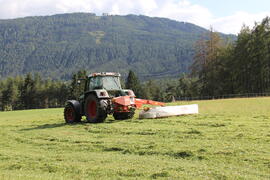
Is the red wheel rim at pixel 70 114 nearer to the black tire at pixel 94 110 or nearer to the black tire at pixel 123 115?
the black tire at pixel 94 110

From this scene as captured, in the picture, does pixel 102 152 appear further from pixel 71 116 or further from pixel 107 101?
pixel 71 116

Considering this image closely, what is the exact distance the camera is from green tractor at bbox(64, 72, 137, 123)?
14.6 meters

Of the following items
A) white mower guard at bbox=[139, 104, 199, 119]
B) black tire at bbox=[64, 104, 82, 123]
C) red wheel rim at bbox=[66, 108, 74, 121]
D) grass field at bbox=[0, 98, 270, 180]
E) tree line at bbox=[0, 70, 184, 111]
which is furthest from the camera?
tree line at bbox=[0, 70, 184, 111]

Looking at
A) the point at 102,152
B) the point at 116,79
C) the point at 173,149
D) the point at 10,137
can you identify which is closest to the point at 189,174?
the point at 173,149

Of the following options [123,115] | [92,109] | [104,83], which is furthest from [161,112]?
[92,109]

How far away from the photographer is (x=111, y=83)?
51.6 ft

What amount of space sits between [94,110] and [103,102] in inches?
39.3

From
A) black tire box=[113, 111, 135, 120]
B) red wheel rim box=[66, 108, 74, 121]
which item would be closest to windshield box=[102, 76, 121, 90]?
black tire box=[113, 111, 135, 120]

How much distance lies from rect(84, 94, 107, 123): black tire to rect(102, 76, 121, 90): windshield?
890mm

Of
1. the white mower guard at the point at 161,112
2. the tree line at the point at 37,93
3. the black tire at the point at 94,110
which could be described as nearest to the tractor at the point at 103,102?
the black tire at the point at 94,110

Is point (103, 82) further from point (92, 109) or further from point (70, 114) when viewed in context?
point (70, 114)

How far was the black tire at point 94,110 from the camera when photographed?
14.5 metres

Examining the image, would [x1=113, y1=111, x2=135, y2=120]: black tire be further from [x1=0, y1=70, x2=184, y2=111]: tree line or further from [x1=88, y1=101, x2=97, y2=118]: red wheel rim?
[x1=0, y1=70, x2=184, y2=111]: tree line

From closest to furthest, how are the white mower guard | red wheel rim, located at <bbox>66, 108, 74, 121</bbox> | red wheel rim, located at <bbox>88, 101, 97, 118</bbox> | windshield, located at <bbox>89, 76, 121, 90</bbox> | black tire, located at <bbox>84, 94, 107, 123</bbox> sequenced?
black tire, located at <bbox>84, 94, 107, 123</bbox>
the white mower guard
red wheel rim, located at <bbox>88, 101, 97, 118</bbox>
windshield, located at <bbox>89, 76, 121, 90</bbox>
red wheel rim, located at <bbox>66, 108, 74, 121</bbox>
